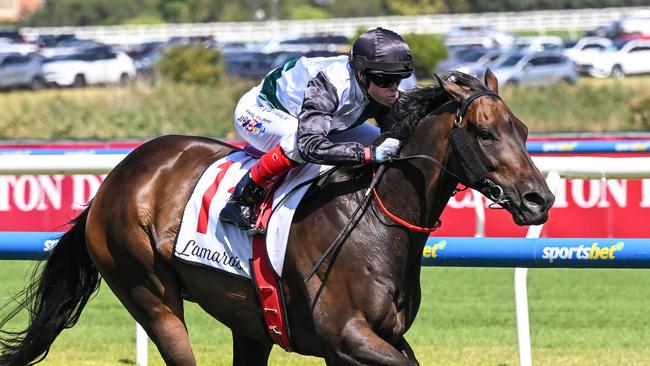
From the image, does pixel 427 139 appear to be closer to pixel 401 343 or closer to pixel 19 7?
pixel 401 343

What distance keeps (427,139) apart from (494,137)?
31 centimetres

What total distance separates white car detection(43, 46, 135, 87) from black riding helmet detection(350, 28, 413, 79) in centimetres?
2917

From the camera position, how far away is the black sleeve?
400 cm

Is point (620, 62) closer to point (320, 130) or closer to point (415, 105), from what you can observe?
point (415, 105)

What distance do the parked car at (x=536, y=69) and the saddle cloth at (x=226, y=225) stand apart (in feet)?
84.0

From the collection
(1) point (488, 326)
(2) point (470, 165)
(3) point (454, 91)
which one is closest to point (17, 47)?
(1) point (488, 326)

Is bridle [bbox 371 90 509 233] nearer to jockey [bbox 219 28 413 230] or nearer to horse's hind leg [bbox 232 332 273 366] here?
jockey [bbox 219 28 413 230]

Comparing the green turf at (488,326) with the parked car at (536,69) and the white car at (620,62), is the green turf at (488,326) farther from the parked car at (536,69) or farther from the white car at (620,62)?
the white car at (620,62)

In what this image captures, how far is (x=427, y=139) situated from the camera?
4027 millimetres

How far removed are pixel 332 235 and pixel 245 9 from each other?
5964 centimetres

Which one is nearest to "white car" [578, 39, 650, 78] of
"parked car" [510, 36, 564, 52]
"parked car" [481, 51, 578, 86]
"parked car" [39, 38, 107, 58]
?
"parked car" [510, 36, 564, 52]

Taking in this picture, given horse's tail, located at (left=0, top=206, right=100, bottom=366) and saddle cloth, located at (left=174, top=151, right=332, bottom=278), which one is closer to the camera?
saddle cloth, located at (left=174, top=151, right=332, bottom=278)

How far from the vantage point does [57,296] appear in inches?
193

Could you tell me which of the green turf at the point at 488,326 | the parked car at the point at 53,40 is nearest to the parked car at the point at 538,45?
the parked car at the point at 53,40
